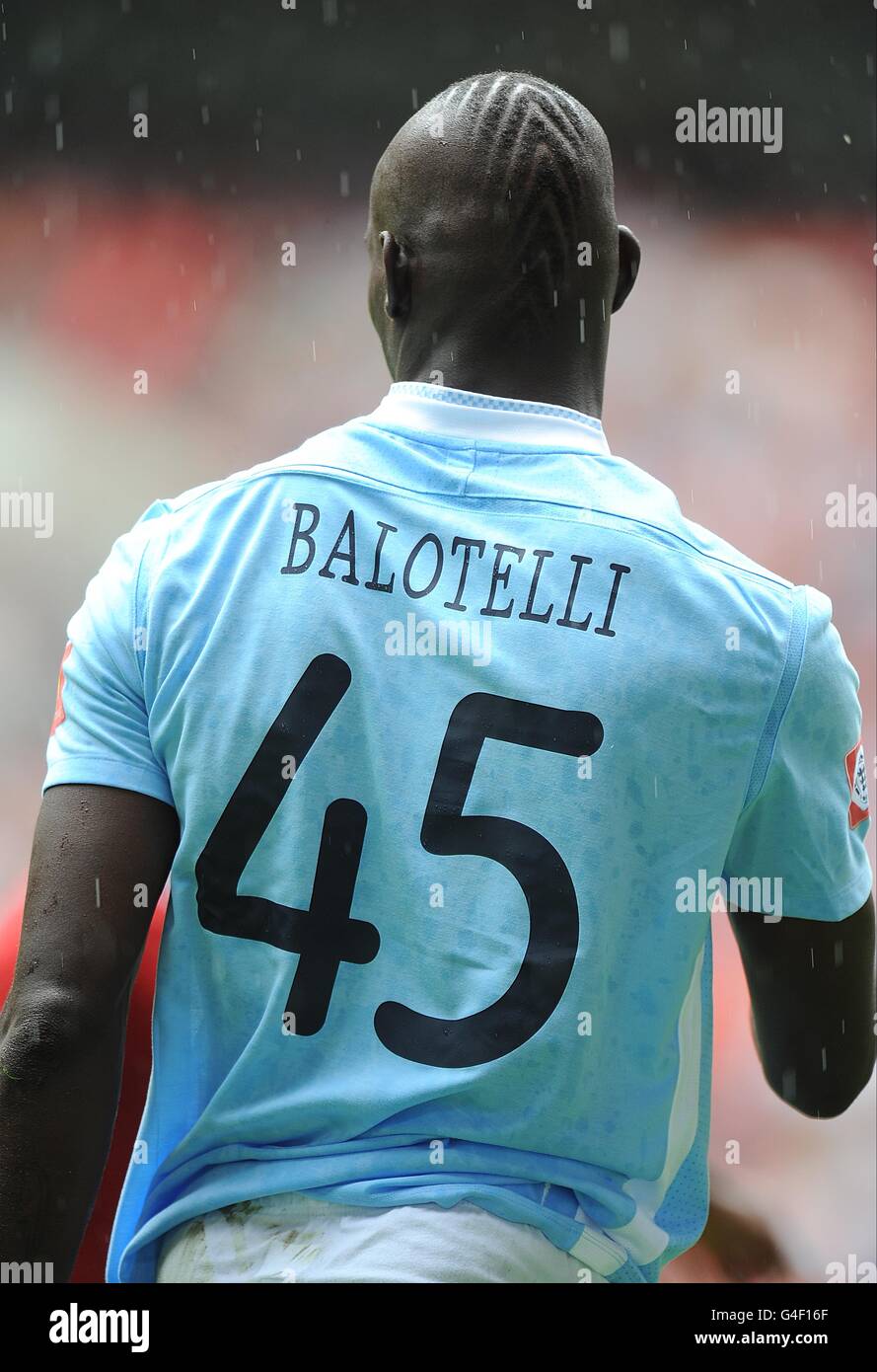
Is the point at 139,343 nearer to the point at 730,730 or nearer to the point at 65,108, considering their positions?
the point at 65,108

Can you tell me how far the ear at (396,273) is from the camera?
1.30 metres

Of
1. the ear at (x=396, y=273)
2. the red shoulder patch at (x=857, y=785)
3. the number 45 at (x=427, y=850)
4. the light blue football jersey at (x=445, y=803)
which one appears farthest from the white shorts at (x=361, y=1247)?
the ear at (x=396, y=273)

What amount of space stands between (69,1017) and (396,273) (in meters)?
0.73

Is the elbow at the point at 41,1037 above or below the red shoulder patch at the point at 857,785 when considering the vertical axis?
below

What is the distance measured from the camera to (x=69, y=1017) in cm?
112

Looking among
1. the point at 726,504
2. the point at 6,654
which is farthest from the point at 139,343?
the point at 726,504

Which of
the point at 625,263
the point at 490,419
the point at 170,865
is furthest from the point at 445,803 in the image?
the point at 625,263

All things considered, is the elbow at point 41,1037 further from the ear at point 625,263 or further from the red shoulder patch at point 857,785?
the ear at point 625,263

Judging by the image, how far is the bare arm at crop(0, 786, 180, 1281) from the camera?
1114 mm

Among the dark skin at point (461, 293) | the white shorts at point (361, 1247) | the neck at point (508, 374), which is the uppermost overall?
the dark skin at point (461, 293)

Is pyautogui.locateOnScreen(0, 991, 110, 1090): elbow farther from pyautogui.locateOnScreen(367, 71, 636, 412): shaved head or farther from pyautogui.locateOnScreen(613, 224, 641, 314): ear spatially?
pyautogui.locateOnScreen(613, 224, 641, 314): ear

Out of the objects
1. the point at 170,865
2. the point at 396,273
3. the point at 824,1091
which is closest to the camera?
the point at 170,865

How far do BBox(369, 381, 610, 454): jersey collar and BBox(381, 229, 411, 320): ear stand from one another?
0.10m

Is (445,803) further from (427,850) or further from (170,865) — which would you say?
(170,865)
